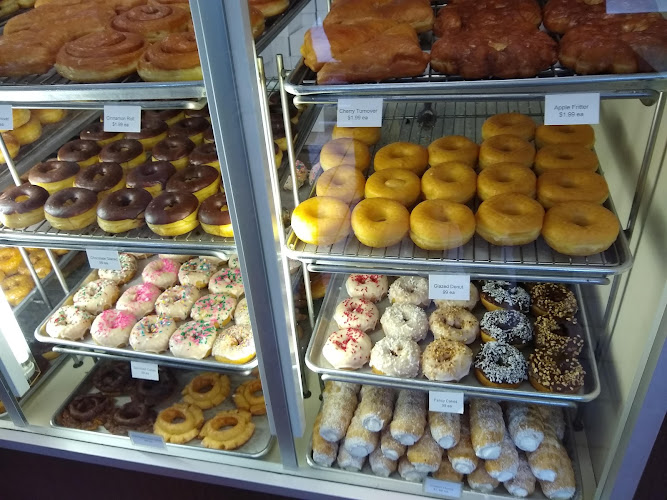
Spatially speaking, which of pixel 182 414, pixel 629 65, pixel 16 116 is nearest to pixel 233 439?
pixel 182 414

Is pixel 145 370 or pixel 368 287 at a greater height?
pixel 368 287

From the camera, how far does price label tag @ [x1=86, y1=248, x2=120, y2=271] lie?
191 centimetres

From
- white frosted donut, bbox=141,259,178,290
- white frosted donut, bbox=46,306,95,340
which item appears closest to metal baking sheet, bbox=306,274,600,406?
white frosted donut, bbox=141,259,178,290

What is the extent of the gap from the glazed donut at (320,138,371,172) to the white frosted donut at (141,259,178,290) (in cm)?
86

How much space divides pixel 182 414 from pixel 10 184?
3.86ft

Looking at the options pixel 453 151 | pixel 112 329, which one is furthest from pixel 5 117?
pixel 453 151

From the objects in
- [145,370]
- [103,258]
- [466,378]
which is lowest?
[145,370]

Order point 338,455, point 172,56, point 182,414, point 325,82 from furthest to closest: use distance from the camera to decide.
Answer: point 182,414
point 338,455
point 172,56
point 325,82

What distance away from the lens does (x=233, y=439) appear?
→ 209 centimetres

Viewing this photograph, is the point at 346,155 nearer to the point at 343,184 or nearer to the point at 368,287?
the point at 343,184

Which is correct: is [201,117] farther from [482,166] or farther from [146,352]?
[482,166]

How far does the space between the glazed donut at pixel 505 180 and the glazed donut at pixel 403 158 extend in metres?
0.22

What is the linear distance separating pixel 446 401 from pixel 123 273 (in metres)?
1.49

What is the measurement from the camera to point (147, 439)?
2.11 metres
